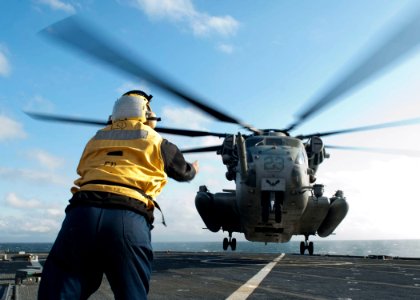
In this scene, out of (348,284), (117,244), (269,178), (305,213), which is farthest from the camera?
(305,213)

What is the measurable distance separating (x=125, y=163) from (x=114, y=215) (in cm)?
47

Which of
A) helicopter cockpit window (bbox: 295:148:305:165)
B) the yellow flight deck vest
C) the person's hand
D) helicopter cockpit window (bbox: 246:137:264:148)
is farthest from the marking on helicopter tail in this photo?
the yellow flight deck vest

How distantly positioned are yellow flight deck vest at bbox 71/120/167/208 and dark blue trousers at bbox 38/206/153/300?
23 centimetres

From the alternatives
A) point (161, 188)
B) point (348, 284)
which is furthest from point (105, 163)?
point (348, 284)

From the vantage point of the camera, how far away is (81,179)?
11.0 feet

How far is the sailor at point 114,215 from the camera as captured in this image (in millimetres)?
2934

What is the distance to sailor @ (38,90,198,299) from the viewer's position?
2934mm

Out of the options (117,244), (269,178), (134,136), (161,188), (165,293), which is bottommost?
(165,293)

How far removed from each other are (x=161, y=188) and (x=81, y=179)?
2.22 feet

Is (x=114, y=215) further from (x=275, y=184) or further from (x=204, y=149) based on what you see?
(x=204, y=149)

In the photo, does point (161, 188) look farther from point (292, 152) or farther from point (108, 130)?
point (292, 152)

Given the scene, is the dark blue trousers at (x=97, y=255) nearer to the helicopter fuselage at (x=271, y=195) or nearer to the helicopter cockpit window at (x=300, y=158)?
the helicopter fuselage at (x=271, y=195)

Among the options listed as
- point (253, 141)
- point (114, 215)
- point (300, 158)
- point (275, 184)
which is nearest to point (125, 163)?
point (114, 215)

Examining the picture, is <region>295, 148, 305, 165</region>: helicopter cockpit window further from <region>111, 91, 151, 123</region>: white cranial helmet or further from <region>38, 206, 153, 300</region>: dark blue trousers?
<region>38, 206, 153, 300</region>: dark blue trousers
